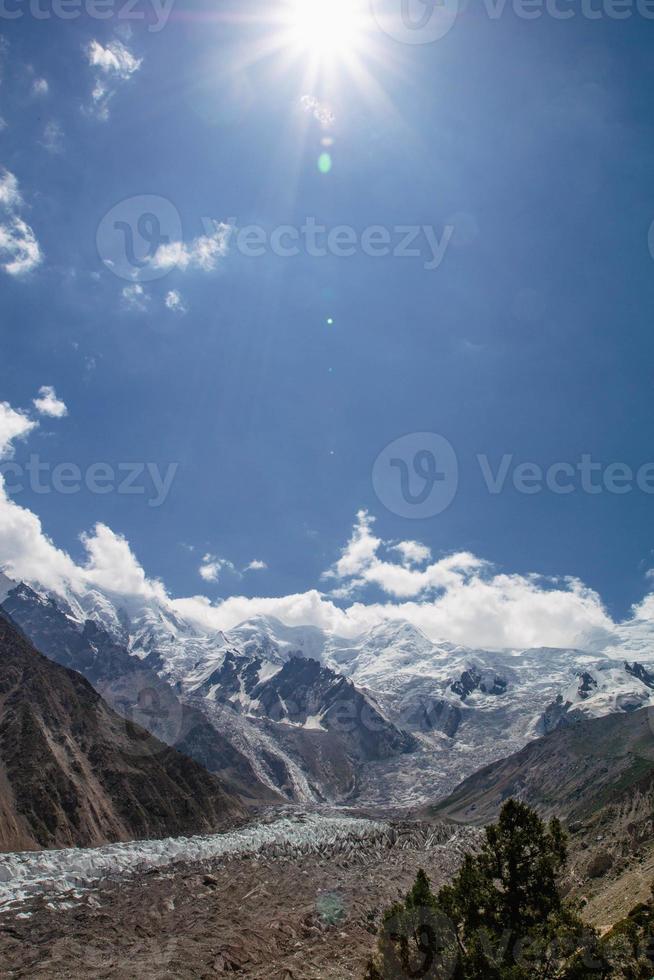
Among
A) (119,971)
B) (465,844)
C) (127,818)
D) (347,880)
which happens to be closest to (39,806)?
(127,818)

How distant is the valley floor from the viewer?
46625mm

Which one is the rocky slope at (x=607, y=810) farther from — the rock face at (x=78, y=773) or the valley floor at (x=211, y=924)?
the rock face at (x=78, y=773)

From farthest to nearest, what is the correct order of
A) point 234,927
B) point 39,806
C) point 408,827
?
point 408,827, point 39,806, point 234,927

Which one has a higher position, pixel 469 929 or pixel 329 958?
pixel 469 929

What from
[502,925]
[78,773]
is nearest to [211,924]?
[502,925]

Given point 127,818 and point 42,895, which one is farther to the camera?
point 127,818

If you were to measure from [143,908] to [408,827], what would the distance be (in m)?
99.5

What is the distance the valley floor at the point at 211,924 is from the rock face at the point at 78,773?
2414cm

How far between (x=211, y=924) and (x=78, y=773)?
67924mm

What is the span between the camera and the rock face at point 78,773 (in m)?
97.8

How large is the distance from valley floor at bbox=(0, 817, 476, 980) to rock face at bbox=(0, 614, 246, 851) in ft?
79.2

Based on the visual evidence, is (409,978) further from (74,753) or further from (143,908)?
(74,753)

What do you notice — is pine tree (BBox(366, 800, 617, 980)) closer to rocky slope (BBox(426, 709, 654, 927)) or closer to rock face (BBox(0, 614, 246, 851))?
rocky slope (BBox(426, 709, 654, 927))

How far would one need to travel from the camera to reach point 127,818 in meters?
116
